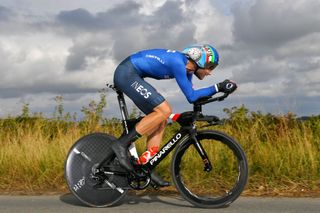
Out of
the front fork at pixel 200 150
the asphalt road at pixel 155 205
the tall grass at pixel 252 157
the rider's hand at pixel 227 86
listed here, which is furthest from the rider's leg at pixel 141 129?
the tall grass at pixel 252 157

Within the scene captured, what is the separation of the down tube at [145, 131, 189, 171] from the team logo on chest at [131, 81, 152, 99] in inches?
22.8

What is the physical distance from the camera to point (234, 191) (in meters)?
5.41

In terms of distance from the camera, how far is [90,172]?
5.89 m

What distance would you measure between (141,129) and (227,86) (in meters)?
1.06

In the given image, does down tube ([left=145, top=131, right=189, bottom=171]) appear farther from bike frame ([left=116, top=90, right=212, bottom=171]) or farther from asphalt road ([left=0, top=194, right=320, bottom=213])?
asphalt road ([left=0, top=194, right=320, bottom=213])

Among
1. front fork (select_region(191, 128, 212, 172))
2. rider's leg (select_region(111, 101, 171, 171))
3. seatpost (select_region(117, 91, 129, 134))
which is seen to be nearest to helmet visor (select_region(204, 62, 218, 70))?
rider's leg (select_region(111, 101, 171, 171))

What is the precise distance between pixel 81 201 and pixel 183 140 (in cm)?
138

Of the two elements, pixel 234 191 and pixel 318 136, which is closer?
pixel 234 191

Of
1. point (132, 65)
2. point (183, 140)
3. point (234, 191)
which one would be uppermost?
point (132, 65)

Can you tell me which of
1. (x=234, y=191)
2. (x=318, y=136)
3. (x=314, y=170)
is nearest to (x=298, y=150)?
(x=314, y=170)

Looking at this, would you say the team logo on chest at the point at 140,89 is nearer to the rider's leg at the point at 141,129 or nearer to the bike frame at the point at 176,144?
the rider's leg at the point at 141,129

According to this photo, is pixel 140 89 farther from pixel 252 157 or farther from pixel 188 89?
pixel 252 157

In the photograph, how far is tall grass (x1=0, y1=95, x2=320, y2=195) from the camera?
6508 mm

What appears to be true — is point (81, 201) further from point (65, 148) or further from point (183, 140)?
point (65, 148)
